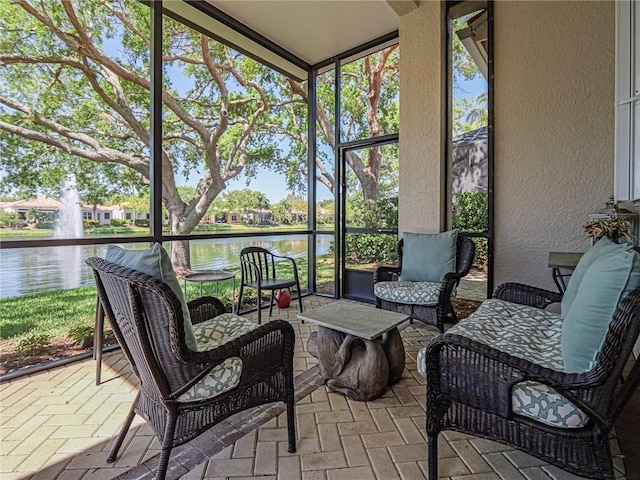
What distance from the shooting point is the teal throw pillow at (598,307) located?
1108 millimetres

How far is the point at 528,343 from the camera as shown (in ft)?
5.35

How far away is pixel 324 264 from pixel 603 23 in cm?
385

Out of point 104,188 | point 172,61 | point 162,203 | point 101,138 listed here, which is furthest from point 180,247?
point 172,61

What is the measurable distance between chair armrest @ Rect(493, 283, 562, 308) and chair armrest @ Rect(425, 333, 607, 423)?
130 centimetres

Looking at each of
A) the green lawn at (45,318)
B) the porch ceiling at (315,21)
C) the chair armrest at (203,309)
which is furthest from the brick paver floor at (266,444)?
the porch ceiling at (315,21)

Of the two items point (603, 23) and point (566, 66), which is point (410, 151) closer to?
point (566, 66)

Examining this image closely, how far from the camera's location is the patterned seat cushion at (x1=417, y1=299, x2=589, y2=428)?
1.14 meters

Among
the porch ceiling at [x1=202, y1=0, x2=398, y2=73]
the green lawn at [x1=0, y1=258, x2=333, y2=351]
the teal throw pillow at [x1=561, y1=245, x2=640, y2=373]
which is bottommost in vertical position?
the green lawn at [x1=0, y1=258, x2=333, y2=351]

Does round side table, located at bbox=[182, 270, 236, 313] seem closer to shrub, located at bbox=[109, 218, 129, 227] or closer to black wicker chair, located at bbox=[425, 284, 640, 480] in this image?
shrub, located at bbox=[109, 218, 129, 227]

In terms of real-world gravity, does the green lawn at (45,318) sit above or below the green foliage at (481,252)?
below

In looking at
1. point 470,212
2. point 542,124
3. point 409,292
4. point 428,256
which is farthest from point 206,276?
point 542,124

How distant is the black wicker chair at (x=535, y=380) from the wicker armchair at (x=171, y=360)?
2.38 feet

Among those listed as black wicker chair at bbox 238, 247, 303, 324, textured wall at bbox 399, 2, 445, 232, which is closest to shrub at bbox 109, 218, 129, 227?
black wicker chair at bbox 238, 247, 303, 324

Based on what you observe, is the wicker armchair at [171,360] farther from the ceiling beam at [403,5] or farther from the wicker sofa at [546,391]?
the ceiling beam at [403,5]
